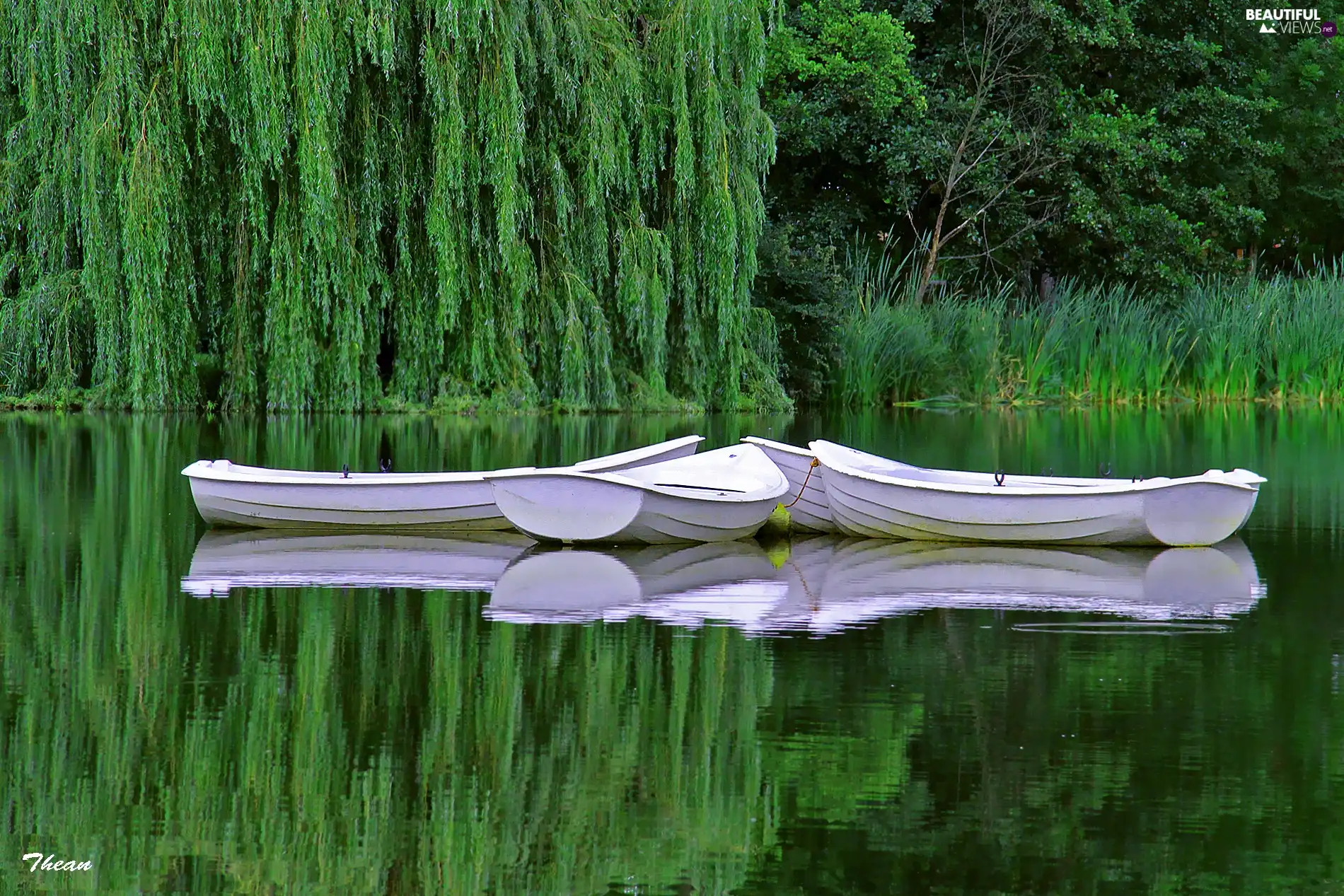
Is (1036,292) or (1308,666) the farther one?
(1036,292)

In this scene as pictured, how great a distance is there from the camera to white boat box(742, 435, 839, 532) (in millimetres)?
12000

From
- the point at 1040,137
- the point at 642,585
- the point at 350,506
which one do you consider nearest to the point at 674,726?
the point at 642,585

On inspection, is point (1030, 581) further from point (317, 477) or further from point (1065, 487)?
point (317, 477)

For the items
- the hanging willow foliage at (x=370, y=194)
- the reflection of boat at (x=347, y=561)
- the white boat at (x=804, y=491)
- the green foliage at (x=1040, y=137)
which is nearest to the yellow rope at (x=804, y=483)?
the white boat at (x=804, y=491)

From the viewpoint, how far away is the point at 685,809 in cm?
473

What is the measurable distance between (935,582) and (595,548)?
2524mm

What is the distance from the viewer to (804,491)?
39.5 feet

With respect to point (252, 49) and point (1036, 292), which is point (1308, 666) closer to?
point (252, 49)

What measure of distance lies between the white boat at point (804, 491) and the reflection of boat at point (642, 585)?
80 cm

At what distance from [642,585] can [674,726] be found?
345 cm

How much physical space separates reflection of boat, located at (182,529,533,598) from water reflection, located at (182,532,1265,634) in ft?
0.06

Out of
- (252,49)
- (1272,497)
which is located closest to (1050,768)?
(1272,497)

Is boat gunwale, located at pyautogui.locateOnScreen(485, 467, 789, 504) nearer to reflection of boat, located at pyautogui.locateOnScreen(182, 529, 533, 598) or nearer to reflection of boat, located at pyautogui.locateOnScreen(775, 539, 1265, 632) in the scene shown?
reflection of boat, located at pyautogui.locateOnScreen(182, 529, 533, 598)
